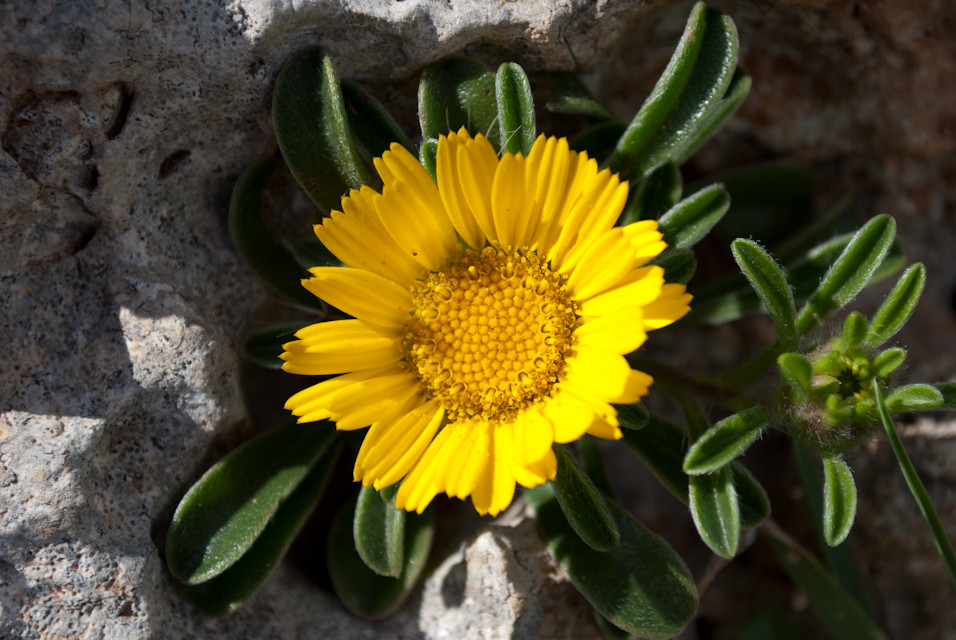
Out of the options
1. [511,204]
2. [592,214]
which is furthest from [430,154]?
[592,214]

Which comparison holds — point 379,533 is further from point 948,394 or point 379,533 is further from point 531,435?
point 948,394

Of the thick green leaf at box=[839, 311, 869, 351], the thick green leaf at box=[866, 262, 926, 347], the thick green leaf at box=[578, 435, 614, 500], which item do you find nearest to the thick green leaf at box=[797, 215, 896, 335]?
the thick green leaf at box=[866, 262, 926, 347]

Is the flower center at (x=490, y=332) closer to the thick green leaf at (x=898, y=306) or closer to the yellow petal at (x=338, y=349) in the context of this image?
the yellow petal at (x=338, y=349)

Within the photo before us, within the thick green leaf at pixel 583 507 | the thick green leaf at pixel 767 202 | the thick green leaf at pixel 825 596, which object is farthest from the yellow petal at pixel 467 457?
the thick green leaf at pixel 767 202

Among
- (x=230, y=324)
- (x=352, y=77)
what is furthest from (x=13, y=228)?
(x=352, y=77)

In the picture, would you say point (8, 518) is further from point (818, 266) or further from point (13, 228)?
point (818, 266)

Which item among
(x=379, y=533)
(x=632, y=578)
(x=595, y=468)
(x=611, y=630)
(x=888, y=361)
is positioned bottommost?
(x=611, y=630)
